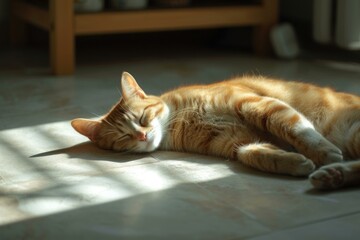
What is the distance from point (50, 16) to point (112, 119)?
1185mm

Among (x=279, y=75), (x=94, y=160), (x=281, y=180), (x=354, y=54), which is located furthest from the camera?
(x=354, y=54)

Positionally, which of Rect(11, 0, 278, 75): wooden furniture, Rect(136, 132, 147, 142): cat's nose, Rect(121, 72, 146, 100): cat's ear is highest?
Rect(11, 0, 278, 75): wooden furniture

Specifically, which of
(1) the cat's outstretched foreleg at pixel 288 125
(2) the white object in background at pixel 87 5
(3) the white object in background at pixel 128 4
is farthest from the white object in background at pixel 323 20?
(1) the cat's outstretched foreleg at pixel 288 125

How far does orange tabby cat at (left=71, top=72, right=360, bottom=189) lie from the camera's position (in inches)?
71.6

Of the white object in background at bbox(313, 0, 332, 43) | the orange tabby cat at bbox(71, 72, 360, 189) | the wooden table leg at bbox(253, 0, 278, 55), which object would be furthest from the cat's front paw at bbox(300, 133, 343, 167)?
the wooden table leg at bbox(253, 0, 278, 55)

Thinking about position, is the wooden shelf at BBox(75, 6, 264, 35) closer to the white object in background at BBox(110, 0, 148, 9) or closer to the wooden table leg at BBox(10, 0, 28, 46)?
the white object in background at BBox(110, 0, 148, 9)

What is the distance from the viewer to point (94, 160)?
197cm

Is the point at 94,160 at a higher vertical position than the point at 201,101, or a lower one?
lower

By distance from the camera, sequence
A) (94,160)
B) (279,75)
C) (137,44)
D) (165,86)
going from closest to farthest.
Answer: (94,160) < (165,86) < (279,75) < (137,44)

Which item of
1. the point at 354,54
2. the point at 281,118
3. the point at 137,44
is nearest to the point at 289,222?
the point at 281,118

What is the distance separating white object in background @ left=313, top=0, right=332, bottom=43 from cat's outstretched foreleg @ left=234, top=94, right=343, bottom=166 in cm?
144

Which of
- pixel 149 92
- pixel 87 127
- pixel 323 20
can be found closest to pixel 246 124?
pixel 87 127

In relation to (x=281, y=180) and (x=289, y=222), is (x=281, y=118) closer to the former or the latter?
(x=281, y=180)

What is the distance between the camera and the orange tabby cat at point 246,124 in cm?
182
